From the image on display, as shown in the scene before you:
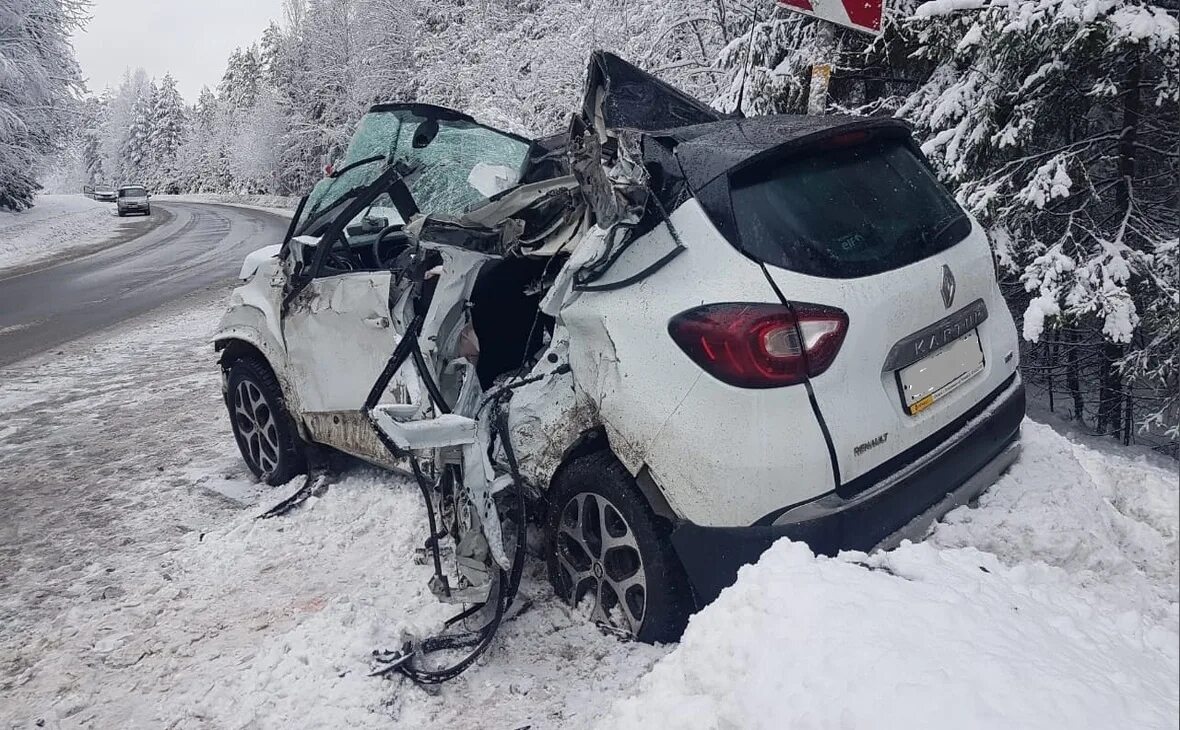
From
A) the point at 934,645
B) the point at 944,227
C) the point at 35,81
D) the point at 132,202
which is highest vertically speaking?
the point at 35,81

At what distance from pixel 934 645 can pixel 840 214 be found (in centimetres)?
152

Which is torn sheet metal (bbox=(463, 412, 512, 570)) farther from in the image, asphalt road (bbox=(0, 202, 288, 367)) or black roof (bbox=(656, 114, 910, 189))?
asphalt road (bbox=(0, 202, 288, 367))

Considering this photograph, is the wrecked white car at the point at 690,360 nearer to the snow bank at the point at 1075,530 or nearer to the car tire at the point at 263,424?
the snow bank at the point at 1075,530

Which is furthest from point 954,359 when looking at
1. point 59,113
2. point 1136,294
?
point 59,113

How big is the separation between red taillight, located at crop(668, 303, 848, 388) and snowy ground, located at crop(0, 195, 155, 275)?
21.7m

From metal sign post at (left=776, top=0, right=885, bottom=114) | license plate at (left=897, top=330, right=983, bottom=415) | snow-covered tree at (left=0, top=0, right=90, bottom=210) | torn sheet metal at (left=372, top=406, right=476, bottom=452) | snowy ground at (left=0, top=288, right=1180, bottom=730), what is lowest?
snowy ground at (left=0, top=288, right=1180, bottom=730)

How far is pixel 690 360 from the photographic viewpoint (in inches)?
104

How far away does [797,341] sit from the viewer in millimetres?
2561


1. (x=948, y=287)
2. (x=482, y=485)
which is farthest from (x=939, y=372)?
(x=482, y=485)

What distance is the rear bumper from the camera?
256 centimetres

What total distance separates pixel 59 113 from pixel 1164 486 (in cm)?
3360

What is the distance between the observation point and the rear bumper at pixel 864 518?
2.56 meters

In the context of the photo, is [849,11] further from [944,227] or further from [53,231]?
[53,231]

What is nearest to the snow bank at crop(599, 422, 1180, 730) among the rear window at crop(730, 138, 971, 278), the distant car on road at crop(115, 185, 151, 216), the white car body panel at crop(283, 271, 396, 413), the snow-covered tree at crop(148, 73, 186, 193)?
the rear window at crop(730, 138, 971, 278)
